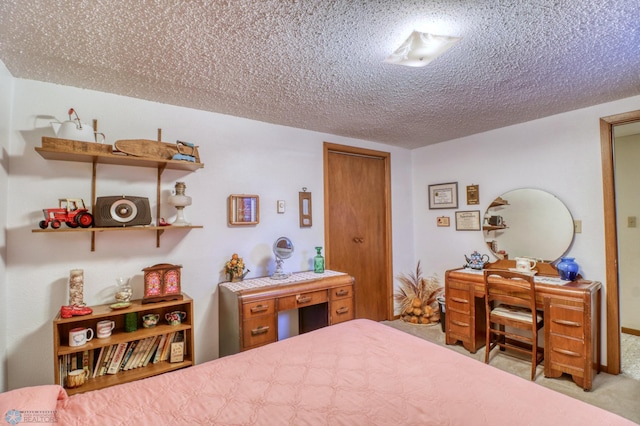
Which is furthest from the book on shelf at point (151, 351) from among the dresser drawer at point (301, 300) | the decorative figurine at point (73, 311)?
the dresser drawer at point (301, 300)

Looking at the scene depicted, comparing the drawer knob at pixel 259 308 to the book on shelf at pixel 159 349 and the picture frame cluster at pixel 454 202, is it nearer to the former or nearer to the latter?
the book on shelf at pixel 159 349

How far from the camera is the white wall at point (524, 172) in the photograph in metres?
2.58

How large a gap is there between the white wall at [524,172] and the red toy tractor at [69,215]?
3597 millimetres

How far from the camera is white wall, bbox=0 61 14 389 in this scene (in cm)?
175

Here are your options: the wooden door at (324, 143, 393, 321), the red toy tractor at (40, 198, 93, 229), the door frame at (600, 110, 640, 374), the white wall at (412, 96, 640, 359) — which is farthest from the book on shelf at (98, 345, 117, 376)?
the door frame at (600, 110, 640, 374)

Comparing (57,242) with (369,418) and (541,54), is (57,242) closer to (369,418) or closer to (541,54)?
(369,418)

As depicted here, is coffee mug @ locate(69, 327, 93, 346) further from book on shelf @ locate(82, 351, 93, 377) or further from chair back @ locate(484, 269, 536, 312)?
chair back @ locate(484, 269, 536, 312)

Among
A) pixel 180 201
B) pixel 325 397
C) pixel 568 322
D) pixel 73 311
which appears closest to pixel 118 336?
pixel 73 311

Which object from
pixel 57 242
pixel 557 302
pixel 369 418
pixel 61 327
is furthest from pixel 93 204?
pixel 557 302

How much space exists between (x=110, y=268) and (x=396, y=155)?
3.37 metres

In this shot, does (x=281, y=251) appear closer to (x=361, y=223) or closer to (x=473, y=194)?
(x=361, y=223)

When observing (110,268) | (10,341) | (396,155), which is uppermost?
(396,155)

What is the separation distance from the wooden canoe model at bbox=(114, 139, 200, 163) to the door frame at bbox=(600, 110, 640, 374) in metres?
3.42

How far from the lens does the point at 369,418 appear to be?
1000 millimetres
